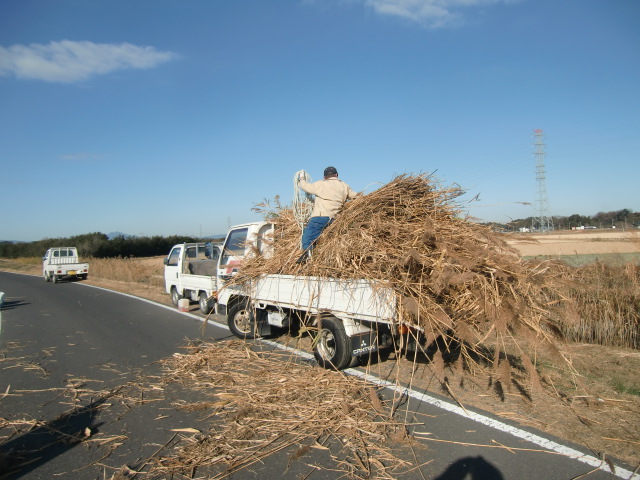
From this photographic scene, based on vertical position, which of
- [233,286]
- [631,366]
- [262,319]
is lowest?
[631,366]

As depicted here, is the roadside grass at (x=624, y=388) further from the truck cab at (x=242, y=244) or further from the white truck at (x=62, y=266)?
the white truck at (x=62, y=266)

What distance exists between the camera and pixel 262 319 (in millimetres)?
7906

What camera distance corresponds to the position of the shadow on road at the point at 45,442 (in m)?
3.72

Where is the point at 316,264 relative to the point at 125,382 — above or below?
above

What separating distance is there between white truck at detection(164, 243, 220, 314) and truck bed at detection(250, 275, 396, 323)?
4.77 m

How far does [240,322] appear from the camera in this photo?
27.9 ft

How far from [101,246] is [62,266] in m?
33.1

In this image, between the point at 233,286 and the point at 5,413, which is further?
the point at 233,286

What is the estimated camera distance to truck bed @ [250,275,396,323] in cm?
514

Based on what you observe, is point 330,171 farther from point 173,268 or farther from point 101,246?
point 101,246

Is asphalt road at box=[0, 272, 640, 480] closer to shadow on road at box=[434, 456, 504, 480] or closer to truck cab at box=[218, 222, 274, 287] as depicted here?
shadow on road at box=[434, 456, 504, 480]

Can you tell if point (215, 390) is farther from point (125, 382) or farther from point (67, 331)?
point (67, 331)

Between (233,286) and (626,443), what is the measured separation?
19.5ft

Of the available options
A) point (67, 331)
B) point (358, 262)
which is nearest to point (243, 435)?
point (358, 262)
